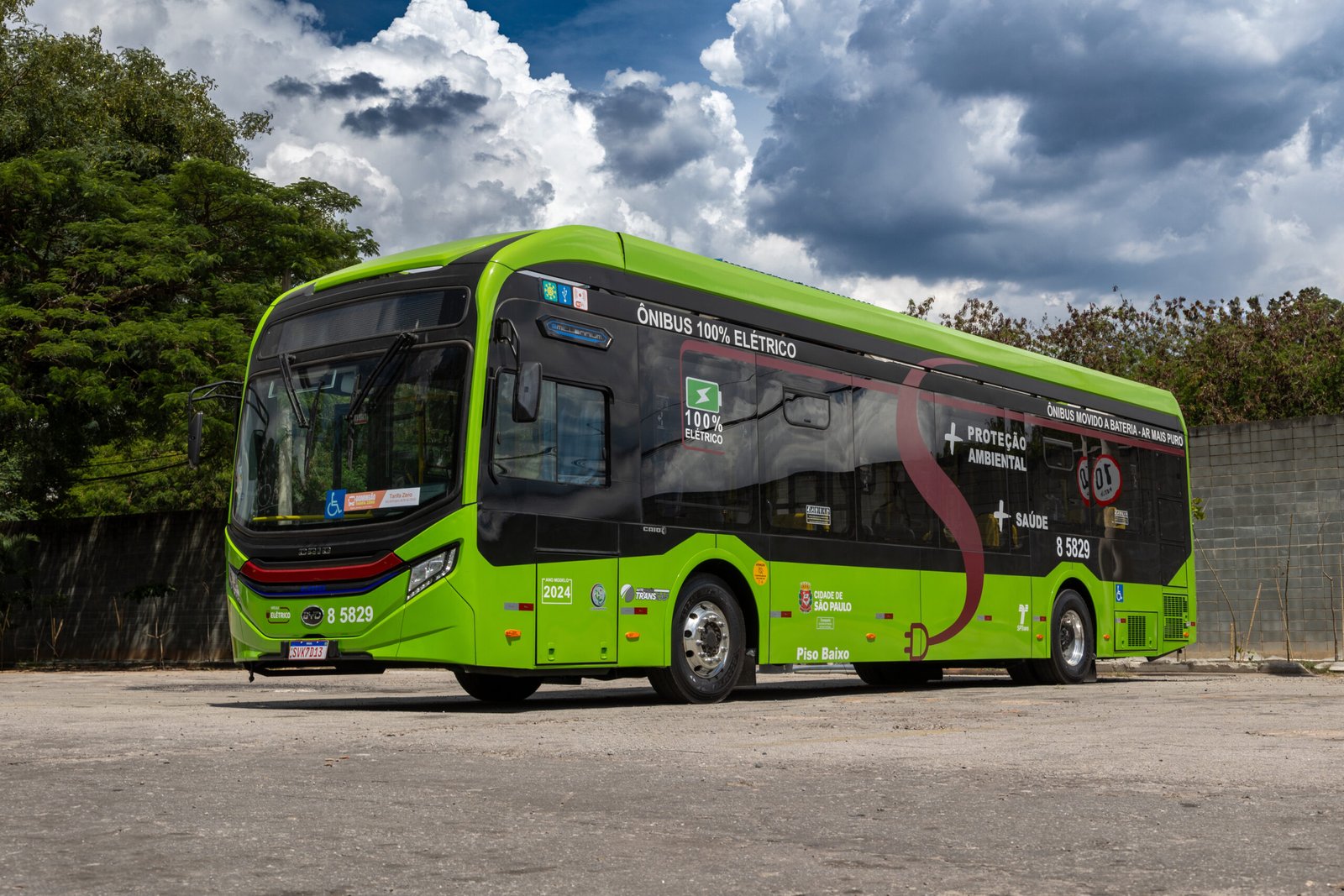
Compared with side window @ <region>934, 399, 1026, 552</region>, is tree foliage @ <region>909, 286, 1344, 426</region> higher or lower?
higher

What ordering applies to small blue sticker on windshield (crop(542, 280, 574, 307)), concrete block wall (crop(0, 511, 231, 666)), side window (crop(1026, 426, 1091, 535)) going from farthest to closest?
concrete block wall (crop(0, 511, 231, 666)) < side window (crop(1026, 426, 1091, 535)) < small blue sticker on windshield (crop(542, 280, 574, 307))

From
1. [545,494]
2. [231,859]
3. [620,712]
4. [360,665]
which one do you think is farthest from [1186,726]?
[231,859]

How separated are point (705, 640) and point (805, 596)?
4.32 feet

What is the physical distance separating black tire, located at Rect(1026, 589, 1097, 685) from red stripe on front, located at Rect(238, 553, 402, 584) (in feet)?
29.6

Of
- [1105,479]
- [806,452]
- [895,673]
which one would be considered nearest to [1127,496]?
[1105,479]

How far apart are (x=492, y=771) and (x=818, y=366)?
771 cm

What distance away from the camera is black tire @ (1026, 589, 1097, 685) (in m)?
17.7

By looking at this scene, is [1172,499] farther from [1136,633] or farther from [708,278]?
[708,278]

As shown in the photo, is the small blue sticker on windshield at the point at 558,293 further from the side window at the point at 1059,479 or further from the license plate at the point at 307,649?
the side window at the point at 1059,479

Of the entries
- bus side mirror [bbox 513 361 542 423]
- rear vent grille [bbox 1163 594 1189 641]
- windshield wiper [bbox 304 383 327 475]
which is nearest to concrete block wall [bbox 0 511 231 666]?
rear vent grille [bbox 1163 594 1189 641]

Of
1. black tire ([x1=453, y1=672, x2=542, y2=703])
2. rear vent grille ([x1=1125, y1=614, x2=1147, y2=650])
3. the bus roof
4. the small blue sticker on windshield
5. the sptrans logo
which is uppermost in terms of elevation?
the bus roof

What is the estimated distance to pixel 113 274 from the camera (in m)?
23.6

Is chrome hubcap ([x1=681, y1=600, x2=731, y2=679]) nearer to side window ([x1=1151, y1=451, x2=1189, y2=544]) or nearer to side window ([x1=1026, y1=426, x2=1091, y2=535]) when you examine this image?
side window ([x1=1026, y1=426, x2=1091, y2=535])

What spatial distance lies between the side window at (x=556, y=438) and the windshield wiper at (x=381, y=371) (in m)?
0.87
